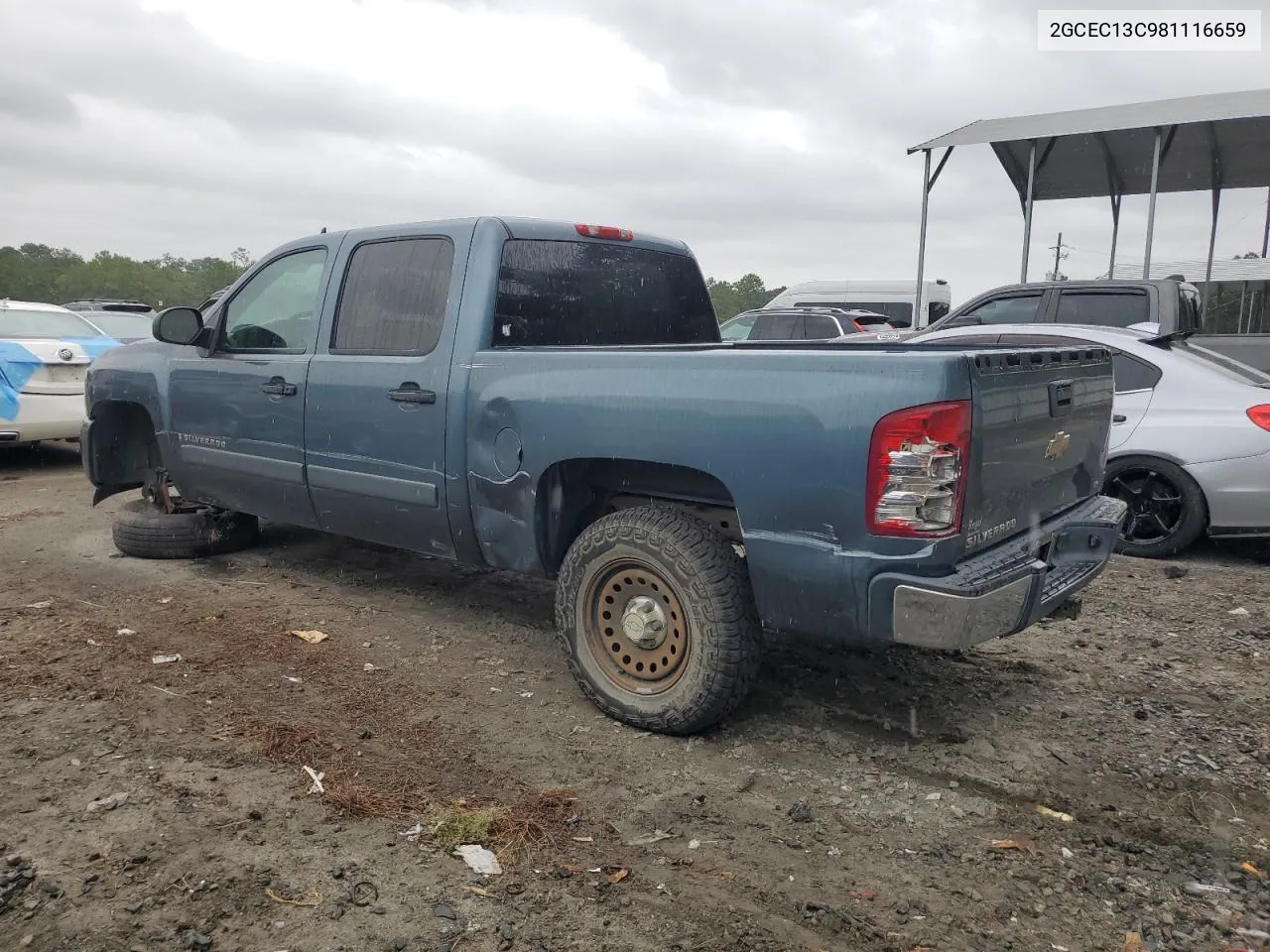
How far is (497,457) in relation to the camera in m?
3.84

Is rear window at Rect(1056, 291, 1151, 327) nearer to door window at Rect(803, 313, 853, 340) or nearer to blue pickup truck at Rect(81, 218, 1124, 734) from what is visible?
blue pickup truck at Rect(81, 218, 1124, 734)

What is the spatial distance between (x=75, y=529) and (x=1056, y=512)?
630 cm

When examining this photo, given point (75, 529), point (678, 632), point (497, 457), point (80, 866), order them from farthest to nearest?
point (75, 529) < point (497, 457) < point (678, 632) < point (80, 866)

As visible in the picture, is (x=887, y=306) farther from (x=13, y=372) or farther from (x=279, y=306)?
→ (x=279, y=306)

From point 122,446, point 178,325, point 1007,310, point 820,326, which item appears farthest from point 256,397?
point 820,326

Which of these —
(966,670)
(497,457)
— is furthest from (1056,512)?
(497,457)

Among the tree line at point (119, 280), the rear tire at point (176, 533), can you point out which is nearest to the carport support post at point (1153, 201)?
the rear tire at point (176, 533)

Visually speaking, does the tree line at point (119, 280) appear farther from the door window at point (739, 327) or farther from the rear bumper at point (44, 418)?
the rear bumper at point (44, 418)

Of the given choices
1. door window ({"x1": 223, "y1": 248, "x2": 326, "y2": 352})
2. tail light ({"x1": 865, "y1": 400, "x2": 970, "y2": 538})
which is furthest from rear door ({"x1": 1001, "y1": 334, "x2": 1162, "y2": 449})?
door window ({"x1": 223, "y1": 248, "x2": 326, "y2": 352})

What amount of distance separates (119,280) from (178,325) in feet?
157

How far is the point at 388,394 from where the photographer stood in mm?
4227

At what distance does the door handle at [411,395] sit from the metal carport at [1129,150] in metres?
9.88

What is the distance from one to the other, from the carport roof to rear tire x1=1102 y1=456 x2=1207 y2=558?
6.63 meters

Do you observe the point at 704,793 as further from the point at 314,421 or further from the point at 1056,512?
the point at 314,421
